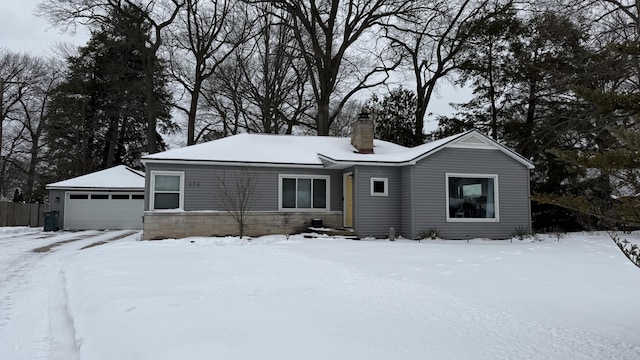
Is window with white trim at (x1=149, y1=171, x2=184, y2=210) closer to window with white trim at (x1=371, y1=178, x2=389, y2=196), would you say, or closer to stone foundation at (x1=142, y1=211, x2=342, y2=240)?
stone foundation at (x1=142, y1=211, x2=342, y2=240)

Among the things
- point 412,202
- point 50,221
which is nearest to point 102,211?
point 50,221

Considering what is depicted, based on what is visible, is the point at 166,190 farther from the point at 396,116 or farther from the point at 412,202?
the point at 396,116

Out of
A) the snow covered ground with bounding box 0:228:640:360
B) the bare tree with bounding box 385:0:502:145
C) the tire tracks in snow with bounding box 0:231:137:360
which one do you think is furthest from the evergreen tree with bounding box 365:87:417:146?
the tire tracks in snow with bounding box 0:231:137:360

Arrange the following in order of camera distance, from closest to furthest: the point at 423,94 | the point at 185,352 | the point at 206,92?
the point at 185,352
the point at 423,94
the point at 206,92

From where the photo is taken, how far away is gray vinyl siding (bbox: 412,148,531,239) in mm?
15508

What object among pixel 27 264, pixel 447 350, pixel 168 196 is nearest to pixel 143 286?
pixel 447 350

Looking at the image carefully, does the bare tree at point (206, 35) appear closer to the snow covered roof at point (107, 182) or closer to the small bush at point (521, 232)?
the snow covered roof at point (107, 182)

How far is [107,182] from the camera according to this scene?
24016 millimetres

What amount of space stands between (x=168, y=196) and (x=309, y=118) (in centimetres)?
1904

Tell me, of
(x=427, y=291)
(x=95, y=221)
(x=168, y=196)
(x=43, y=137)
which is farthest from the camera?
Result: (x=43, y=137)

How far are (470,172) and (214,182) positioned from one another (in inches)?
356

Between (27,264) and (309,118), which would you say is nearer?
(27,264)

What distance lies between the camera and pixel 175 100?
32156mm

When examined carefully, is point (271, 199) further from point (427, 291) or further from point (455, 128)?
point (455, 128)
